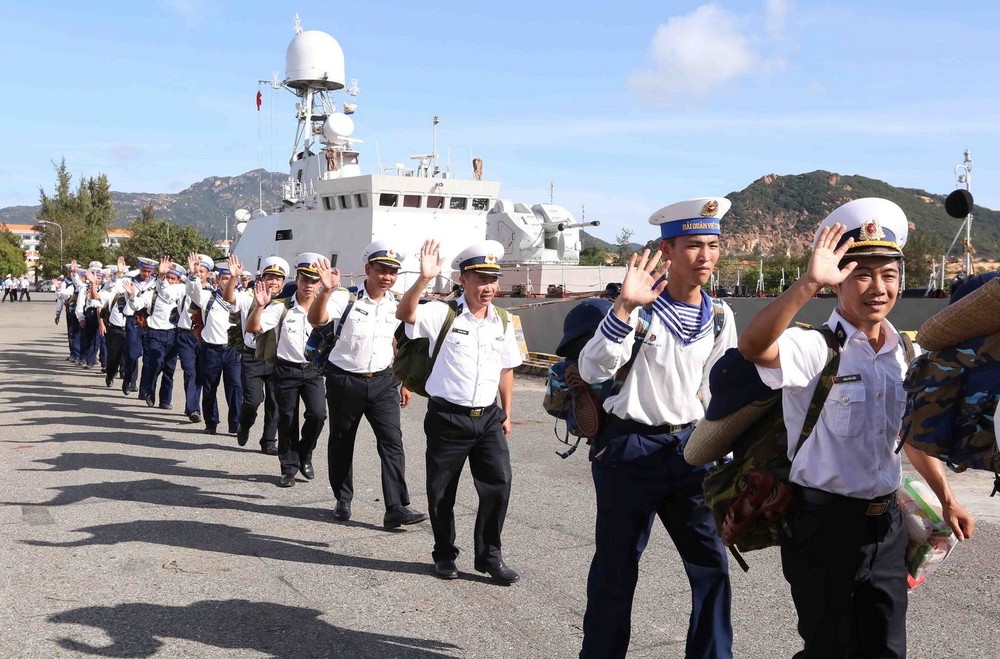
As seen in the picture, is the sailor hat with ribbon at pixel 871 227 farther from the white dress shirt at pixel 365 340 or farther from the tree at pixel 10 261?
the tree at pixel 10 261

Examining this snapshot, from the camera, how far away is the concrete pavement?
4.51 meters

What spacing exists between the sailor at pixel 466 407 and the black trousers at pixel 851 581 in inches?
107

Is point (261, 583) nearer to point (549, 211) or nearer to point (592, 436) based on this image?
point (592, 436)

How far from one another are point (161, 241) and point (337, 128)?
150 feet

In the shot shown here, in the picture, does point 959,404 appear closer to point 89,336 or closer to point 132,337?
point 132,337

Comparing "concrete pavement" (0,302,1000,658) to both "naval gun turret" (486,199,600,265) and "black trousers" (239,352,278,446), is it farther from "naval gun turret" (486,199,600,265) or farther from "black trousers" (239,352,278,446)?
"naval gun turret" (486,199,600,265)

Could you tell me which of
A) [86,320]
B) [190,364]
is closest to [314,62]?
[86,320]

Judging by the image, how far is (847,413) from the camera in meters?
2.90

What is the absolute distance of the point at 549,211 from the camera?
97.0 ft

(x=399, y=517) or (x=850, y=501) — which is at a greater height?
(x=850, y=501)

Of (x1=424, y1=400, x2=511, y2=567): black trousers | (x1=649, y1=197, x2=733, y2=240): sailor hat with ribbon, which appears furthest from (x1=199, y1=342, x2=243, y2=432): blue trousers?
(x1=649, y1=197, x2=733, y2=240): sailor hat with ribbon

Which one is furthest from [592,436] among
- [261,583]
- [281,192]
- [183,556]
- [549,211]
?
[281,192]

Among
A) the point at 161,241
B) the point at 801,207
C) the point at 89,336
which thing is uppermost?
the point at 801,207

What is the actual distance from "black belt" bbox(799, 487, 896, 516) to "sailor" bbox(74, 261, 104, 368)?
19214 millimetres
